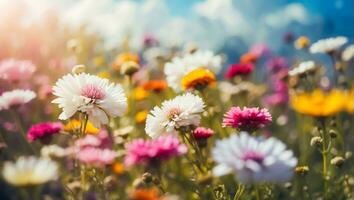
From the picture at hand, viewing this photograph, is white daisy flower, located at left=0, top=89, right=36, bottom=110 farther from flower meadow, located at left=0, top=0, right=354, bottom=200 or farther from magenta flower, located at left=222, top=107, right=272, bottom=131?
magenta flower, located at left=222, top=107, right=272, bottom=131

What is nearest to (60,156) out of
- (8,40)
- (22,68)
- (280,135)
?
(22,68)

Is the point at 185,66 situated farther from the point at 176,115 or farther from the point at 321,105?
the point at 321,105

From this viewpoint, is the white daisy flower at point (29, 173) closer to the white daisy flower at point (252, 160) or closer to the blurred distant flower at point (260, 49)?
the white daisy flower at point (252, 160)

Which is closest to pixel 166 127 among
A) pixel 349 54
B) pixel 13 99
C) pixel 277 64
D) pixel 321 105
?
pixel 321 105

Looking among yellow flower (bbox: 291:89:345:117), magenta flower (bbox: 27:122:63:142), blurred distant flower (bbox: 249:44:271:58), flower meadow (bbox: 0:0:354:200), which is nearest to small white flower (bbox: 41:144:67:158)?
flower meadow (bbox: 0:0:354:200)

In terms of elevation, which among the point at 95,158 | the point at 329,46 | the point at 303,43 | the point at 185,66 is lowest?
the point at 95,158

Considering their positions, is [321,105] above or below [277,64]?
below

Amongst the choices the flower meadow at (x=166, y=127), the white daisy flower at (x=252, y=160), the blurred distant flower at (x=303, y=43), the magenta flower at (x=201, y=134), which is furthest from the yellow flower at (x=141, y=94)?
the white daisy flower at (x=252, y=160)
